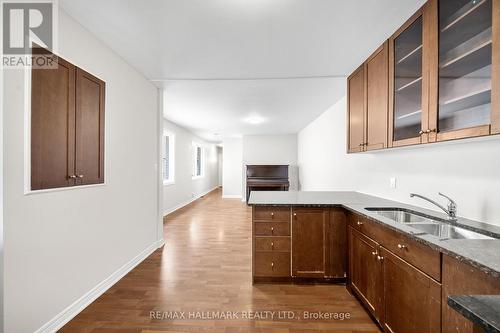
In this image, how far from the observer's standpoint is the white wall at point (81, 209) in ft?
4.86

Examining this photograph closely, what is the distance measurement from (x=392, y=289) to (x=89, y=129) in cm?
274

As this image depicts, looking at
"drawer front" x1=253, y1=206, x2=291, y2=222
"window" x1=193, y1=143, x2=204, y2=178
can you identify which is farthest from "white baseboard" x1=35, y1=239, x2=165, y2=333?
"window" x1=193, y1=143, x2=204, y2=178

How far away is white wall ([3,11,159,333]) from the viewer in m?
1.48

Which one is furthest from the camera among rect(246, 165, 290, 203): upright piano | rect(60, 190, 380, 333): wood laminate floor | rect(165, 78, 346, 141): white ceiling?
rect(246, 165, 290, 203): upright piano

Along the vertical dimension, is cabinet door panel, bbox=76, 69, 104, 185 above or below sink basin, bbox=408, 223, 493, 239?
above

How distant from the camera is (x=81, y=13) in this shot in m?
1.84

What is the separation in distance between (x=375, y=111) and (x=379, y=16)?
805 millimetres

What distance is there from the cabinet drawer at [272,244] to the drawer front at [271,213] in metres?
0.21

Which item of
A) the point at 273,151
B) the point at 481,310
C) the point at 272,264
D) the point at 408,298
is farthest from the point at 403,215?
the point at 273,151

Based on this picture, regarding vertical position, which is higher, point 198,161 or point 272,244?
Result: point 198,161

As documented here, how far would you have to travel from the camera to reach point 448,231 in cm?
162

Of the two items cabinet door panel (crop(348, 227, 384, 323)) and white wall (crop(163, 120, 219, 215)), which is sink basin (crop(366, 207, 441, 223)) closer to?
cabinet door panel (crop(348, 227, 384, 323))

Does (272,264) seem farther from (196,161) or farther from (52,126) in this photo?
(196,161)

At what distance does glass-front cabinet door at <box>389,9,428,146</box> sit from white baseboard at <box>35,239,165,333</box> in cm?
302
